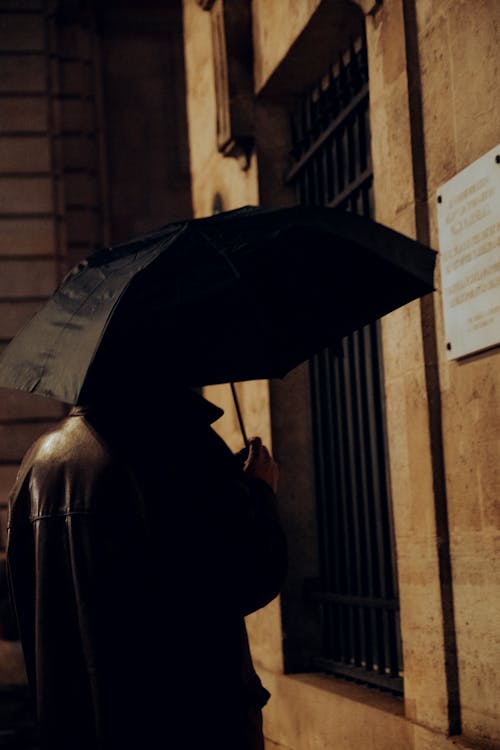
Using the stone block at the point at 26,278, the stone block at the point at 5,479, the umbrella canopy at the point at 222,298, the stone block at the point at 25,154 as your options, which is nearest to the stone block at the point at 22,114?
the stone block at the point at 25,154

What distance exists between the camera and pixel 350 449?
21.6 feet

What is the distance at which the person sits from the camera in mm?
3270

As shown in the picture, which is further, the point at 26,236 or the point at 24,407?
the point at 26,236

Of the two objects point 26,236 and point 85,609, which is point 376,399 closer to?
point 85,609

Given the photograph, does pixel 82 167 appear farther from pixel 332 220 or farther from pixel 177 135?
pixel 332 220

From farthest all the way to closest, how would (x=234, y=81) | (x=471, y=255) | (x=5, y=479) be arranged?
(x=5, y=479) → (x=234, y=81) → (x=471, y=255)

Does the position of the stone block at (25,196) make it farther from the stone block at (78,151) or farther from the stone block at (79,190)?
the stone block at (78,151)

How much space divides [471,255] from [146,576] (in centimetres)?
179

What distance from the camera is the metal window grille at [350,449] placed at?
20.3 feet

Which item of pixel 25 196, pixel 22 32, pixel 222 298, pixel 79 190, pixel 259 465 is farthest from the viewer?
pixel 79 190

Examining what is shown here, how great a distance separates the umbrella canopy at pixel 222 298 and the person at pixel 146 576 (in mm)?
189

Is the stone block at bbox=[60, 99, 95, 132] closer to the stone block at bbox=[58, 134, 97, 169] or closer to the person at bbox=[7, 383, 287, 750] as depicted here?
the stone block at bbox=[58, 134, 97, 169]

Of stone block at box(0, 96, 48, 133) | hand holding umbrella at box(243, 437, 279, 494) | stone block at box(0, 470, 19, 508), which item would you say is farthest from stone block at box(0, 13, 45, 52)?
hand holding umbrella at box(243, 437, 279, 494)

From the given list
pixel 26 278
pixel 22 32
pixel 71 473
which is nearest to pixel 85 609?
pixel 71 473
